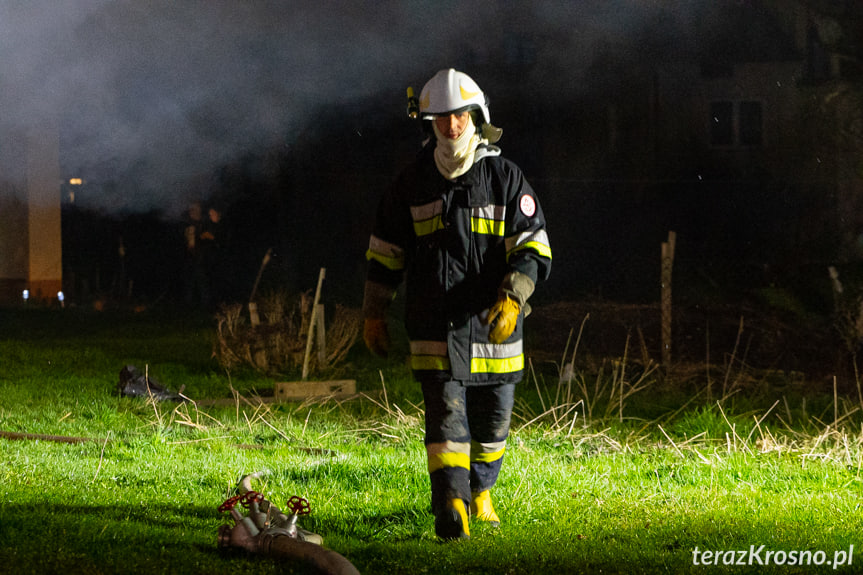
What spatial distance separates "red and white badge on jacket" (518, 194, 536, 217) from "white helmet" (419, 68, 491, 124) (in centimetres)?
41

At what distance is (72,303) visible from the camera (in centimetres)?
1866

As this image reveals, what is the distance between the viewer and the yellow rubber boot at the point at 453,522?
3812 mm

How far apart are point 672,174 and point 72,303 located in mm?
14311

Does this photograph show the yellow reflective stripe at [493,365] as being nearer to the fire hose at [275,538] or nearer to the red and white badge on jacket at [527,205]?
the red and white badge on jacket at [527,205]

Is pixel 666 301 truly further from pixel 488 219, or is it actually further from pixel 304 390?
pixel 488 219

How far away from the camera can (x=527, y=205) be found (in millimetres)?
4047

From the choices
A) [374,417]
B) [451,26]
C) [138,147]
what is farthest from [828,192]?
[374,417]

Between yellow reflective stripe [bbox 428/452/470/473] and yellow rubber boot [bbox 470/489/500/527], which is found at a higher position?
yellow reflective stripe [bbox 428/452/470/473]

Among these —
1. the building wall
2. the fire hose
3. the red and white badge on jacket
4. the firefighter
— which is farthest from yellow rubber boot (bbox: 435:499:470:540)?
the building wall

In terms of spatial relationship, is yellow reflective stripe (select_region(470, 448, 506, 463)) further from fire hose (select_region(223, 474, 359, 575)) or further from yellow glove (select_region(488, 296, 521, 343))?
fire hose (select_region(223, 474, 359, 575))

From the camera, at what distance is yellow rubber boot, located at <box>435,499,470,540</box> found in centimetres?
381

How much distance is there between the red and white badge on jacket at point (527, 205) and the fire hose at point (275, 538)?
1454mm

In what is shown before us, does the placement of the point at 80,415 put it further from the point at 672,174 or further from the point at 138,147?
the point at 672,174

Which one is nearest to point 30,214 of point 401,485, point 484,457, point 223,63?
point 223,63
